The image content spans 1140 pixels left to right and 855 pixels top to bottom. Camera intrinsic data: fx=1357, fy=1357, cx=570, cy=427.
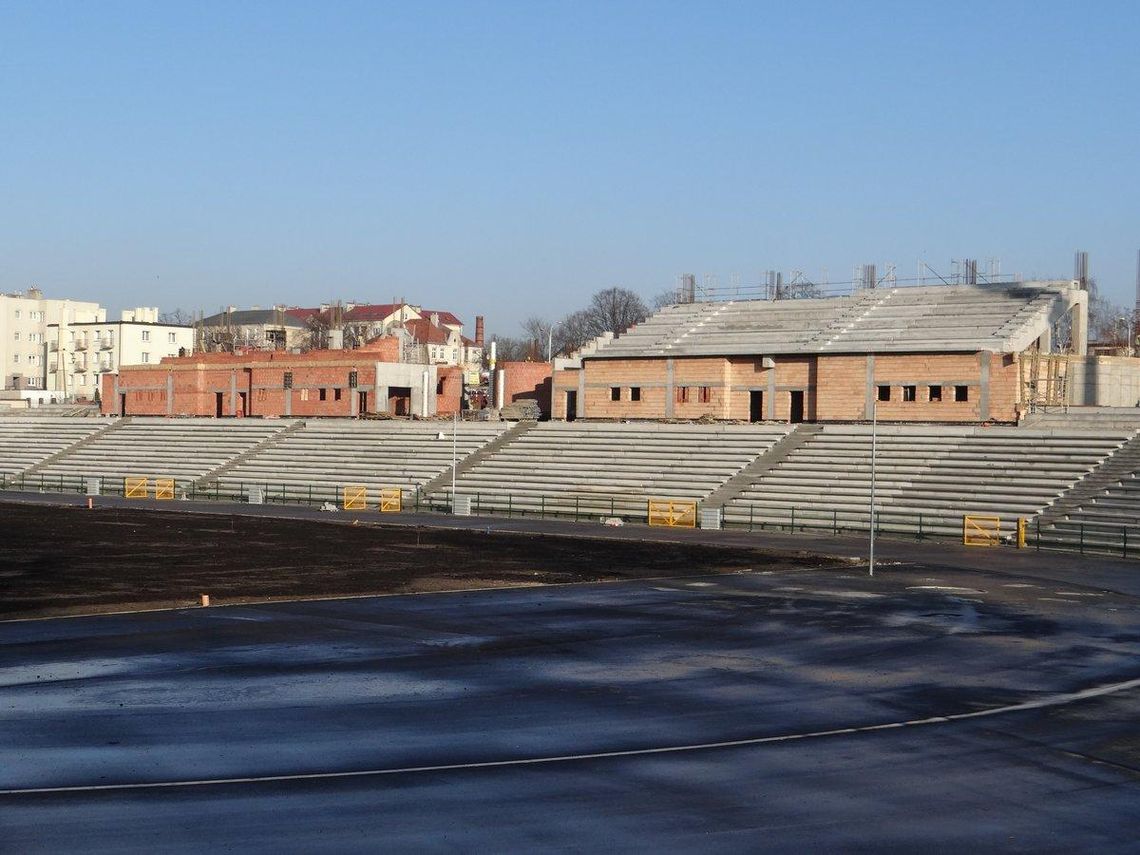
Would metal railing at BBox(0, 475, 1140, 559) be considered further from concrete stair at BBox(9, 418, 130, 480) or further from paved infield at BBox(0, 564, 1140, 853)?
paved infield at BBox(0, 564, 1140, 853)

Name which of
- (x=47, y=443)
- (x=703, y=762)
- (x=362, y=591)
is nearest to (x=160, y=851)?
(x=703, y=762)

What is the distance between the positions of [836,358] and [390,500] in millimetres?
23292

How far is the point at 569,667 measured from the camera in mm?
23172

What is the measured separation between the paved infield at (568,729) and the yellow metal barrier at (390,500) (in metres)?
32.5

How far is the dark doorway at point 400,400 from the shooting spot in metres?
88.4

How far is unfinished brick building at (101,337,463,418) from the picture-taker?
285 feet

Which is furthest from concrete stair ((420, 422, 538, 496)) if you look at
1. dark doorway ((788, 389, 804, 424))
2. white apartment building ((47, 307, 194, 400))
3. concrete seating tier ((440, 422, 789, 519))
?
white apartment building ((47, 307, 194, 400))

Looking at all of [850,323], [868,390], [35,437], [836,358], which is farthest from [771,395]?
[35,437]

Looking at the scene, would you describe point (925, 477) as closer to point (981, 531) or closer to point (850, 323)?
point (981, 531)

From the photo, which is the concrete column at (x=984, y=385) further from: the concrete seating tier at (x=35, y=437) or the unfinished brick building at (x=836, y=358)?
the concrete seating tier at (x=35, y=437)

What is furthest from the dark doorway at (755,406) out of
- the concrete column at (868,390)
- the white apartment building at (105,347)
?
the white apartment building at (105,347)

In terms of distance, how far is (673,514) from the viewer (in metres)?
56.1

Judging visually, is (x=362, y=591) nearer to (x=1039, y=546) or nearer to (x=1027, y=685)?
(x=1027, y=685)

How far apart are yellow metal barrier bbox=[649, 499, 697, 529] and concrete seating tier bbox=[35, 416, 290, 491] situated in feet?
91.8
